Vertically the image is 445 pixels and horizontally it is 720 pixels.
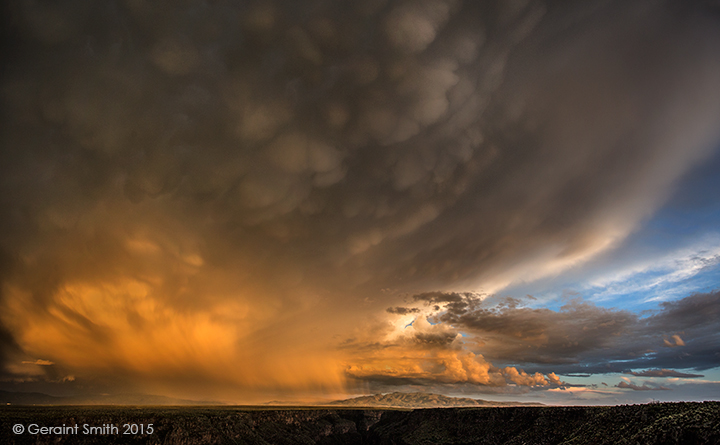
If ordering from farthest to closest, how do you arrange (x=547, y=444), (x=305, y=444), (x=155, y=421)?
1. (x=305, y=444)
2. (x=155, y=421)
3. (x=547, y=444)

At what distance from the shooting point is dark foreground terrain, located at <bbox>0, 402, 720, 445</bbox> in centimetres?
4409

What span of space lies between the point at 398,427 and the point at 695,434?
178 m

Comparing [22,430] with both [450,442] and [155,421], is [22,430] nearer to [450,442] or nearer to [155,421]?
[155,421]

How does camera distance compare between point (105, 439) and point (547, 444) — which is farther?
point (105, 439)

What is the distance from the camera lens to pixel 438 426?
14738 centimetres

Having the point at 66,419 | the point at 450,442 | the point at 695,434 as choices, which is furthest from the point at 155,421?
the point at 695,434

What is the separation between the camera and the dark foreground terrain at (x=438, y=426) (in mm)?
44094

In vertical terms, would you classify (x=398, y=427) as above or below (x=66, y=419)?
below

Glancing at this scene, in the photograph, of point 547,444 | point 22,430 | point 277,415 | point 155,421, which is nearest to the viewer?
point 22,430

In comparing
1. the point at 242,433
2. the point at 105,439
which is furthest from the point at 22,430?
the point at 242,433

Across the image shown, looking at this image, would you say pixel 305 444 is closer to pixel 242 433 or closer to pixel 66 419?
pixel 242 433

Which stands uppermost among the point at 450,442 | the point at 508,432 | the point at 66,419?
the point at 66,419

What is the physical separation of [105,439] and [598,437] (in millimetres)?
125184

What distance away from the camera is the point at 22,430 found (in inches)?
2872
